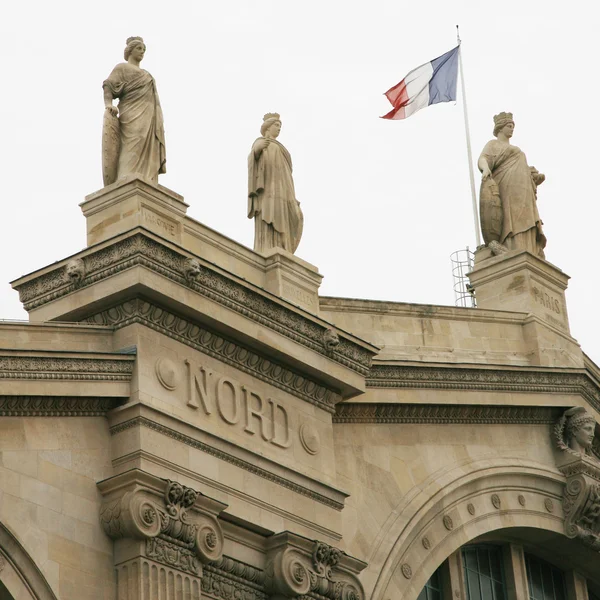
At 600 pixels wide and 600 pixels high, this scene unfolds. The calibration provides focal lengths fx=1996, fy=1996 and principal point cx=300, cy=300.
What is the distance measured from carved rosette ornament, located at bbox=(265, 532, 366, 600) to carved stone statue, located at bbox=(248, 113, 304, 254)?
195 inches

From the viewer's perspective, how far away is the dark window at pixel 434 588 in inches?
1293

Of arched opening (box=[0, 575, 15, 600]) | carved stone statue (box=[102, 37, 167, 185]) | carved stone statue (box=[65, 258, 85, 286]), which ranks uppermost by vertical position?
carved stone statue (box=[102, 37, 167, 185])

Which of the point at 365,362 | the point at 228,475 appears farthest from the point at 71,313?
the point at 365,362

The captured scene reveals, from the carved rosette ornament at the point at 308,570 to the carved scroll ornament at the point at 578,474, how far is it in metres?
6.01

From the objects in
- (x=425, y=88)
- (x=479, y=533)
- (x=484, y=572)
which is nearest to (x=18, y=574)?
(x=479, y=533)

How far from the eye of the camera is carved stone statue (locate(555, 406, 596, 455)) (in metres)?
34.7

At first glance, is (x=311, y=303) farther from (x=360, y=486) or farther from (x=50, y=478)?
(x=50, y=478)

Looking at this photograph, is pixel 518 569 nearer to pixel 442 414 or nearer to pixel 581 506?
pixel 581 506

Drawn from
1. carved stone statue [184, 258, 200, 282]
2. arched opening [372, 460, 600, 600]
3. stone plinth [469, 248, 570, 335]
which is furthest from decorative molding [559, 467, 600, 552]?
carved stone statue [184, 258, 200, 282]

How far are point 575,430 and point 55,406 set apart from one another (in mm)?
11441

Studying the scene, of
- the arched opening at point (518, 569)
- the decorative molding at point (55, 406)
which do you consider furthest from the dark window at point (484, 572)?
the decorative molding at point (55, 406)

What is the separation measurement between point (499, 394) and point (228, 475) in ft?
23.5

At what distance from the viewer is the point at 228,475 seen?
2816cm

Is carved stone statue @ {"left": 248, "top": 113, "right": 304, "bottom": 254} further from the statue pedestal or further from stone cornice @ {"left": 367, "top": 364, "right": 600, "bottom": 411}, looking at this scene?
the statue pedestal
